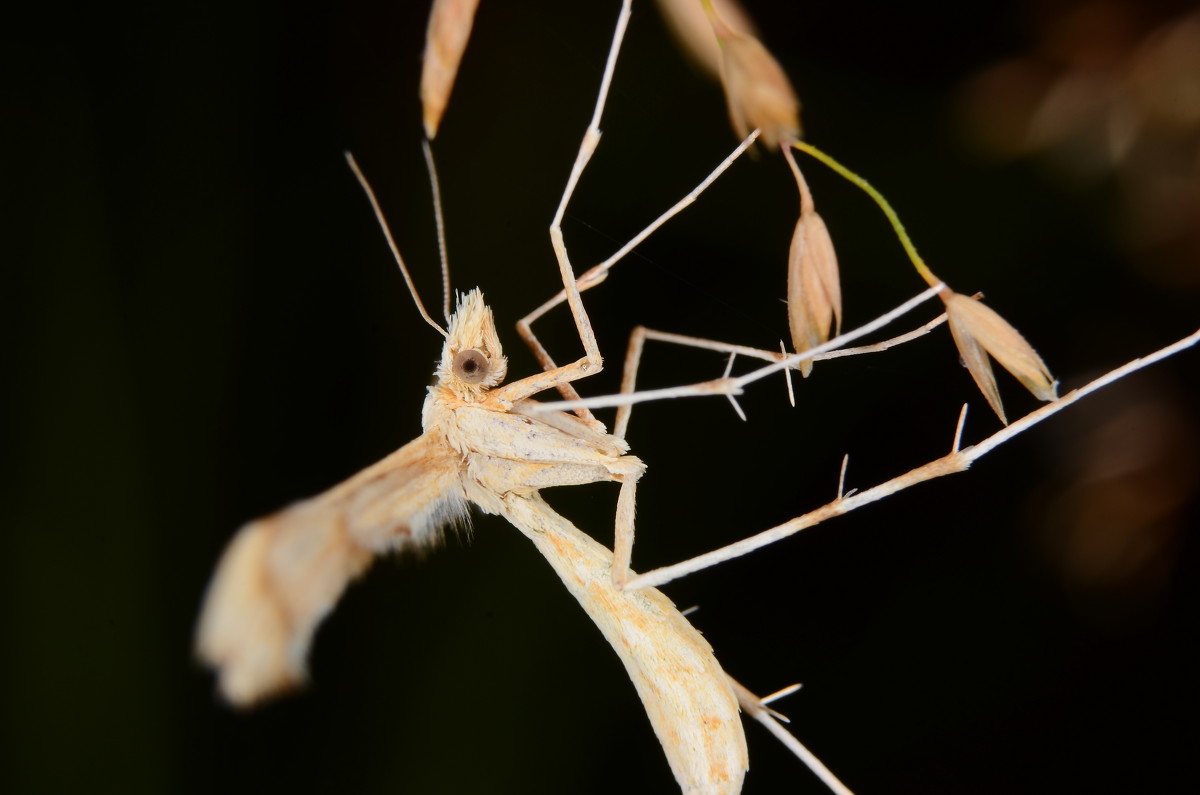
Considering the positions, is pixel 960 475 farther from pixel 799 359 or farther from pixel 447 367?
pixel 447 367

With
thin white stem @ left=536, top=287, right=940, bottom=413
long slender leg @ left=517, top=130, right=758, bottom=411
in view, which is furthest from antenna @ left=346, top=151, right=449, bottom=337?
thin white stem @ left=536, top=287, right=940, bottom=413

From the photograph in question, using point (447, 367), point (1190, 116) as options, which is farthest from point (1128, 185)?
point (447, 367)

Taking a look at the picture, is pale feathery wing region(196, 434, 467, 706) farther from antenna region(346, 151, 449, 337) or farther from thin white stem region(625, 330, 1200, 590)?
thin white stem region(625, 330, 1200, 590)

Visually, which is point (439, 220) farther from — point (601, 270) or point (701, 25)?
point (701, 25)

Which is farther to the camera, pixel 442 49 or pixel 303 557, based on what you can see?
pixel 303 557

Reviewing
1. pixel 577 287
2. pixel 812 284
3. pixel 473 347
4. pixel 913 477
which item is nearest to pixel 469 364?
pixel 473 347
